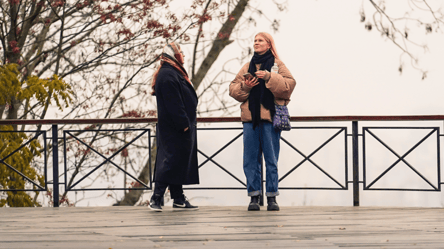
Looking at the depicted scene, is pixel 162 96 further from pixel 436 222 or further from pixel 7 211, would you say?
pixel 436 222

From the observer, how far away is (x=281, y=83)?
417 centimetres

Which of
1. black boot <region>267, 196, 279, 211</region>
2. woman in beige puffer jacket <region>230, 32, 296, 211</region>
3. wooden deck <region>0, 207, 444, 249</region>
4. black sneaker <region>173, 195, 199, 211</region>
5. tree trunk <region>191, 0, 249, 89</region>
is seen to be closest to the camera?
wooden deck <region>0, 207, 444, 249</region>

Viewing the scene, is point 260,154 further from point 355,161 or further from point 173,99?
point 355,161

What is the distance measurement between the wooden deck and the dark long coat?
344mm

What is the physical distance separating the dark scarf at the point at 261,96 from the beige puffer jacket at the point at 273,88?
0.12 ft

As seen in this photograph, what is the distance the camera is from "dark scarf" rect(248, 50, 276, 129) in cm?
428

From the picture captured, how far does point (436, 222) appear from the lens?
3.85 metres

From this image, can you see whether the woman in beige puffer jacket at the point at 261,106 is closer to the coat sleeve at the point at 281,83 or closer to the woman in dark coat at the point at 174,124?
the coat sleeve at the point at 281,83

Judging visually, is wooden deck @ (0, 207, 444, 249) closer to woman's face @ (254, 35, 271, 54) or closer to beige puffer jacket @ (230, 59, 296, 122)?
beige puffer jacket @ (230, 59, 296, 122)

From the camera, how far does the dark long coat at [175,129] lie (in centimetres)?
420

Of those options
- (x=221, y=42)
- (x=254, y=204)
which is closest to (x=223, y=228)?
(x=254, y=204)

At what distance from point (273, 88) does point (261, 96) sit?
151 mm

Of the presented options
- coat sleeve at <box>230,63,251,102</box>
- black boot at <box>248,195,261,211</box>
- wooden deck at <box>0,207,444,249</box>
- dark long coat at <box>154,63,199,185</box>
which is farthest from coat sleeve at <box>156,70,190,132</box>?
black boot at <box>248,195,261,211</box>

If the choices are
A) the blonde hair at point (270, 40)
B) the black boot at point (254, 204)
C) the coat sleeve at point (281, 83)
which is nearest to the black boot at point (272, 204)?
the black boot at point (254, 204)
